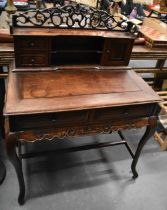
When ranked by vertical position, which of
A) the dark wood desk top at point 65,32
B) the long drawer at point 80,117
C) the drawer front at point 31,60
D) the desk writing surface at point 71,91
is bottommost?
the long drawer at point 80,117

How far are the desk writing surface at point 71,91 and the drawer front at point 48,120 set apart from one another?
5 cm

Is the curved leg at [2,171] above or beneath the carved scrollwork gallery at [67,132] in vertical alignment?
beneath

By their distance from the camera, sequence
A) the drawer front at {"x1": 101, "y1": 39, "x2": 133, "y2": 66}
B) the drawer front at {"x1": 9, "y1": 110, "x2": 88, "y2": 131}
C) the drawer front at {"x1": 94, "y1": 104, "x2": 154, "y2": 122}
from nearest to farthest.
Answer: the drawer front at {"x1": 9, "y1": 110, "x2": 88, "y2": 131} < the drawer front at {"x1": 94, "y1": 104, "x2": 154, "y2": 122} < the drawer front at {"x1": 101, "y1": 39, "x2": 133, "y2": 66}

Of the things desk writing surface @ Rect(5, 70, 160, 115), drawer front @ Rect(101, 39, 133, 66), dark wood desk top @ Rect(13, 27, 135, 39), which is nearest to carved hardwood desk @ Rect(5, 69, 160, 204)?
desk writing surface @ Rect(5, 70, 160, 115)

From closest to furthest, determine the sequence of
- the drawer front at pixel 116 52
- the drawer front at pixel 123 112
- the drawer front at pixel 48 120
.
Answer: the drawer front at pixel 48 120
the drawer front at pixel 123 112
the drawer front at pixel 116 52

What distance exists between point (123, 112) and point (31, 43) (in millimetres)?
682

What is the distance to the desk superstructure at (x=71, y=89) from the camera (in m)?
1.08

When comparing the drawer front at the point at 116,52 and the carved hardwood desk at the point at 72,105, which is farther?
the drawer front at the point at 116,52

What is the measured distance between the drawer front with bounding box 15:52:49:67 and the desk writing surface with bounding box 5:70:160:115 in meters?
0.07

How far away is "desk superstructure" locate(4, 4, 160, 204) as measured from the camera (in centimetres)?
108

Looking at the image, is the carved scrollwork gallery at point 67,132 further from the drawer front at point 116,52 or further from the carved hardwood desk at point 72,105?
the drawer front at point 116,52

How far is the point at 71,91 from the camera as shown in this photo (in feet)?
3.88

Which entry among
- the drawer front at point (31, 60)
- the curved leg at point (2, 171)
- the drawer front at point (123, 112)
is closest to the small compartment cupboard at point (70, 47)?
the drawer front at point (31, 60)

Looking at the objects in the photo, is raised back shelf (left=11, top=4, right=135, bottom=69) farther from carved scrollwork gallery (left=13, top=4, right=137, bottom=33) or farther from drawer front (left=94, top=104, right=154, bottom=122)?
drawer front (left=94, top=104, right=154, bottom=122)
